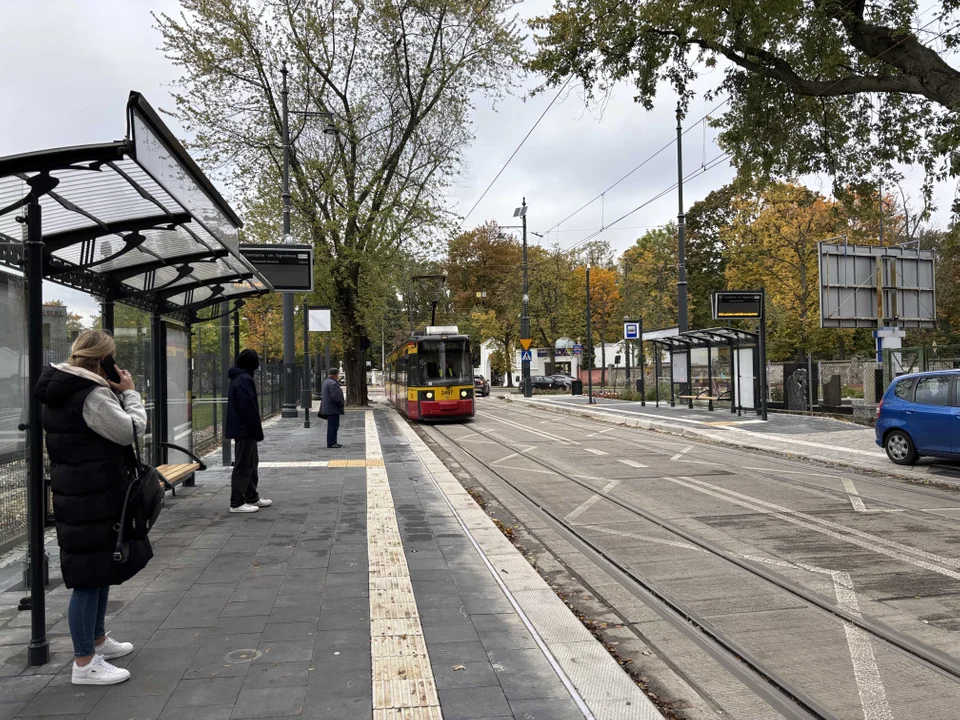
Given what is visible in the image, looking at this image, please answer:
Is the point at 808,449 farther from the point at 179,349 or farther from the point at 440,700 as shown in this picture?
the point at 440,700

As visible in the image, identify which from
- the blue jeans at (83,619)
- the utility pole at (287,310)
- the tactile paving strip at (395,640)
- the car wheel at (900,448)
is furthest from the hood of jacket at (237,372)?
the utility pole at (287,310)

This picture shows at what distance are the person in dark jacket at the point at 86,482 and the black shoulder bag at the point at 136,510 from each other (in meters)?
0.03

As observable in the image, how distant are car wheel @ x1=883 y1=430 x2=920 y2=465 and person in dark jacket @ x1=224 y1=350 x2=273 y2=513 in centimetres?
1019

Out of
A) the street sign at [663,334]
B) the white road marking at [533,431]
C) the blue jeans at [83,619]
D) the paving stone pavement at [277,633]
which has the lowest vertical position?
the white road marking at [533,431]

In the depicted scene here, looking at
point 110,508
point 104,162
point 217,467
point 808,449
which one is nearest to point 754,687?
point 110,508

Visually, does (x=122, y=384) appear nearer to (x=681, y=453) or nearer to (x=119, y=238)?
(x=119, y=238)

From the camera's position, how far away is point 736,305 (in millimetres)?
23188

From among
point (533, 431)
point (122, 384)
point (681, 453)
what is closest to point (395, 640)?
point (122, 384)

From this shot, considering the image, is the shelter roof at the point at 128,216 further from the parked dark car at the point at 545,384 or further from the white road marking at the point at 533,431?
the parked dark car at the point at 545,384

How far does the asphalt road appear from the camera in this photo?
4.03 meters

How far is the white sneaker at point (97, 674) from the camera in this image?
3.82m

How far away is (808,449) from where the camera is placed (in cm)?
1513

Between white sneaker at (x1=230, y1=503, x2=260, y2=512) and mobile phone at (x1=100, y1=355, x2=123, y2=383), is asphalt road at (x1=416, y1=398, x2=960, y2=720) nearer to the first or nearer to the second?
white sneaker at (x1=230, y1=503, x2=260, y2=512)

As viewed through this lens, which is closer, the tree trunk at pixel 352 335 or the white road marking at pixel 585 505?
the white road marking at pixel 585 505
